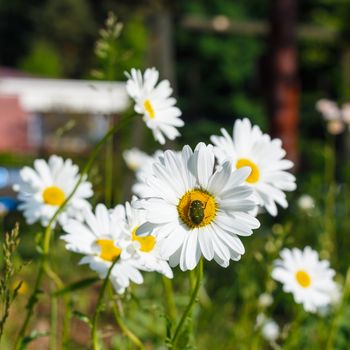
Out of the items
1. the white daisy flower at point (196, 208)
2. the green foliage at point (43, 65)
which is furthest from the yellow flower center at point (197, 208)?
the green foliage at point (43, 65)

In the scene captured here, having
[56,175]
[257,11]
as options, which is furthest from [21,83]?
[56,175]

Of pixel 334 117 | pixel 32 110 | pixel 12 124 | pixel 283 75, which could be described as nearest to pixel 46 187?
pixel 334 117

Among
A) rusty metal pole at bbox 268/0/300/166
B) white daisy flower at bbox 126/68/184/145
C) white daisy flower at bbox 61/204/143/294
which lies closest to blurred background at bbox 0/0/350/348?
rusty metal pole at bbox 268/0/300/166

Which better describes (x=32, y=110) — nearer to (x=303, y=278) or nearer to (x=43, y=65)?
(x=43, y=65)

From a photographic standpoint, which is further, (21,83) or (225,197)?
(21,83)

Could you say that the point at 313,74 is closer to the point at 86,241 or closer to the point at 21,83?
the point at 21,83

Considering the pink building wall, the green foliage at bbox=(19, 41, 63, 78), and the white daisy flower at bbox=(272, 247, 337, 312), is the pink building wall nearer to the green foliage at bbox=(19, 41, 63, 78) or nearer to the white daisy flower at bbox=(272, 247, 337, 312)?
the green foliage at bbox=(19, 41, 63, 78)
